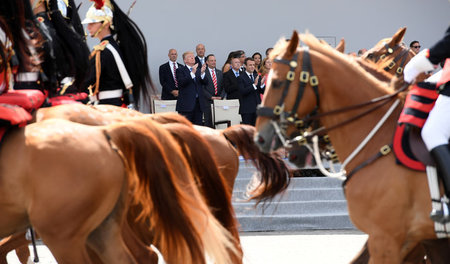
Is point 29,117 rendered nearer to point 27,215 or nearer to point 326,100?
point 27,215

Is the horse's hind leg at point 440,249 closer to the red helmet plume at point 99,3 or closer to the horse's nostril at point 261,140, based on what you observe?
the horse's nostril at point 261,140

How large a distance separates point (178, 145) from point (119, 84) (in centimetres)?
265

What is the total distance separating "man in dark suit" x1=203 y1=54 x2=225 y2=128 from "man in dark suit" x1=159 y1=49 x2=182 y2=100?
0.57 meters

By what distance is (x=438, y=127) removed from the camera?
4230mm

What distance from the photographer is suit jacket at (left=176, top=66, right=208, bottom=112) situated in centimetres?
1234

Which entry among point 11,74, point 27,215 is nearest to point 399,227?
point 27,215

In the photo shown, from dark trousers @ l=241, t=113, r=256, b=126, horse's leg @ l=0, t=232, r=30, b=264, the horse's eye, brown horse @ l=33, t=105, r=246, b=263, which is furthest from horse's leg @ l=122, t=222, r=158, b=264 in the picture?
dark trousers @ l=241, t=113, r=256, b=126

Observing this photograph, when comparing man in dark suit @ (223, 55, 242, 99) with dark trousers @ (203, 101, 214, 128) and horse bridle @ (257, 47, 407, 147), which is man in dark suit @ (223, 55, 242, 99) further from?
horse bridle @ (257, 47, 407, 147)

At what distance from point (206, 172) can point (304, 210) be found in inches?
201

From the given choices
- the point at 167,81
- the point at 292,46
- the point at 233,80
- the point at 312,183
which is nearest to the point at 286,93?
the point at 292,46

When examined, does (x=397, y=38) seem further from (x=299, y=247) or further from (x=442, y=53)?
(x=299, y=247)

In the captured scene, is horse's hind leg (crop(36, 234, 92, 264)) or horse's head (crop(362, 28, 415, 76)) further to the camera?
horse's head (crop(362, 28, 415, 76))

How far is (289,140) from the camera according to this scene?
453 cm

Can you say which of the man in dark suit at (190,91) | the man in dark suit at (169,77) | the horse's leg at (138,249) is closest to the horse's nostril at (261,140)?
the horse's leg at (138,249)
